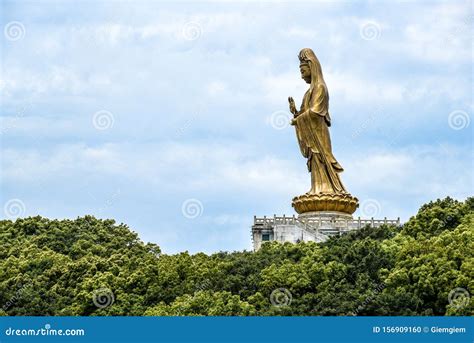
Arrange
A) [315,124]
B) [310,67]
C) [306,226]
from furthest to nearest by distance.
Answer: [310,67]
[315,124]
[306,226]

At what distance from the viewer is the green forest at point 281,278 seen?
3856cm

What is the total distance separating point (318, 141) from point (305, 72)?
130 inches

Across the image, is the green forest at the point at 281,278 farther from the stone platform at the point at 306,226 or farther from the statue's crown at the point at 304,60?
the statue's crown at the point at 304,60

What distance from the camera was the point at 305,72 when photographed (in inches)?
2283

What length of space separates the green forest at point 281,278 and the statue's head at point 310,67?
10701 mm

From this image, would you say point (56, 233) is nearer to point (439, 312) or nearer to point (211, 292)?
point (211, 292)

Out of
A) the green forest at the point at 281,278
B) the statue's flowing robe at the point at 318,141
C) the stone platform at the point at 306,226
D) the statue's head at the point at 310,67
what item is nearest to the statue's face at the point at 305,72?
the statue's head at the point at 310,67

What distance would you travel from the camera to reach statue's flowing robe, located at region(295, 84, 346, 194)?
5688 centimetres

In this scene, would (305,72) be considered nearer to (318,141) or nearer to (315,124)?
(315,124)

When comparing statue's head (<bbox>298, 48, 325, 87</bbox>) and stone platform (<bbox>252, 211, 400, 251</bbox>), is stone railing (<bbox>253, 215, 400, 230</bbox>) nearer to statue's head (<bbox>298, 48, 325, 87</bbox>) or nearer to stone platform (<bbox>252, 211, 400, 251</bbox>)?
stone platform (<bbox>252, 211, 400, 251</bbox>)

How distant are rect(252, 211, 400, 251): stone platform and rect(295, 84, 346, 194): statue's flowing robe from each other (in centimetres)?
146

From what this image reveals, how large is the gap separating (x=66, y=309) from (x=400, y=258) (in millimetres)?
11344

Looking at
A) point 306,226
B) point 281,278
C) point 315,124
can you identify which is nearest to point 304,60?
point 315,124

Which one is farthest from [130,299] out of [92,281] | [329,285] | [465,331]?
[465,331]
